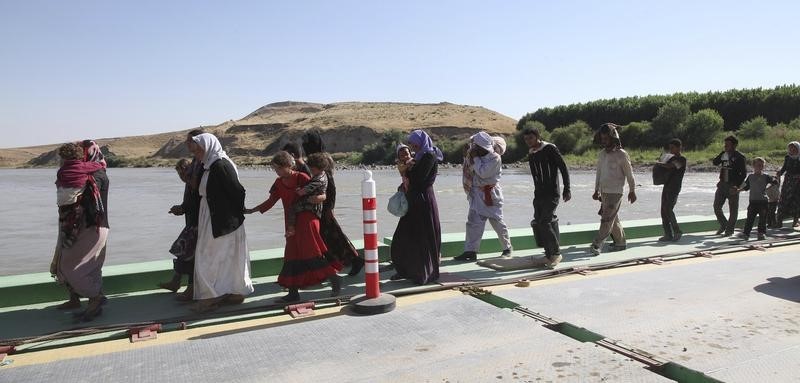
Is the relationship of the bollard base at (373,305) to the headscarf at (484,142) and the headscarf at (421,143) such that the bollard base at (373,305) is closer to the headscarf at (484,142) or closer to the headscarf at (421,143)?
the headscarf at (421,143)

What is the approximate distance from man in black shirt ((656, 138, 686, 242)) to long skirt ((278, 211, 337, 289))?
5845 mm

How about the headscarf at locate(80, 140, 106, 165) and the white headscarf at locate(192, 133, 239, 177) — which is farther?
the headscarf at locate(80, 140, 106, 165)

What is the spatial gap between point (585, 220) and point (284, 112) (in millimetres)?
183684

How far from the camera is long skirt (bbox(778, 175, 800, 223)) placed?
978 cm

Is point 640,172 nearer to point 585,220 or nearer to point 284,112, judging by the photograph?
point 585,220

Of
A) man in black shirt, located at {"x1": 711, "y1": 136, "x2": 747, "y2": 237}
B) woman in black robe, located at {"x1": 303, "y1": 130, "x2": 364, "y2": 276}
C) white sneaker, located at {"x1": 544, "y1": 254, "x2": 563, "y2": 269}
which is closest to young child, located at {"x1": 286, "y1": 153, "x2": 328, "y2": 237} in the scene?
woman in black robe, located at {"x1": 303, "y1": 130, "x2": 364, "y2": 276}

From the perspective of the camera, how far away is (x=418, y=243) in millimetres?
6102

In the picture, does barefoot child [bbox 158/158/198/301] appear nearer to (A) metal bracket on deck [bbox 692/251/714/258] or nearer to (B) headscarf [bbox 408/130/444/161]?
(B) headscarf [bbox 408/130/444/161]

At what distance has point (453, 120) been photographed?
11156 cm

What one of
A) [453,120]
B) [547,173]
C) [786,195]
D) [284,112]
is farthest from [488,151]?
[284,112]

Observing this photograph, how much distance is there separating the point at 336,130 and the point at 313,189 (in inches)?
4004

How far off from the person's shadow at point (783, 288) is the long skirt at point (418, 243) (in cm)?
322

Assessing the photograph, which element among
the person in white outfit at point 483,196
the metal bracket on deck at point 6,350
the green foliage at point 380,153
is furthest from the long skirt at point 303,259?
the green foliage at point 380,153

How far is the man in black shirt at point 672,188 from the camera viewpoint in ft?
28.8
